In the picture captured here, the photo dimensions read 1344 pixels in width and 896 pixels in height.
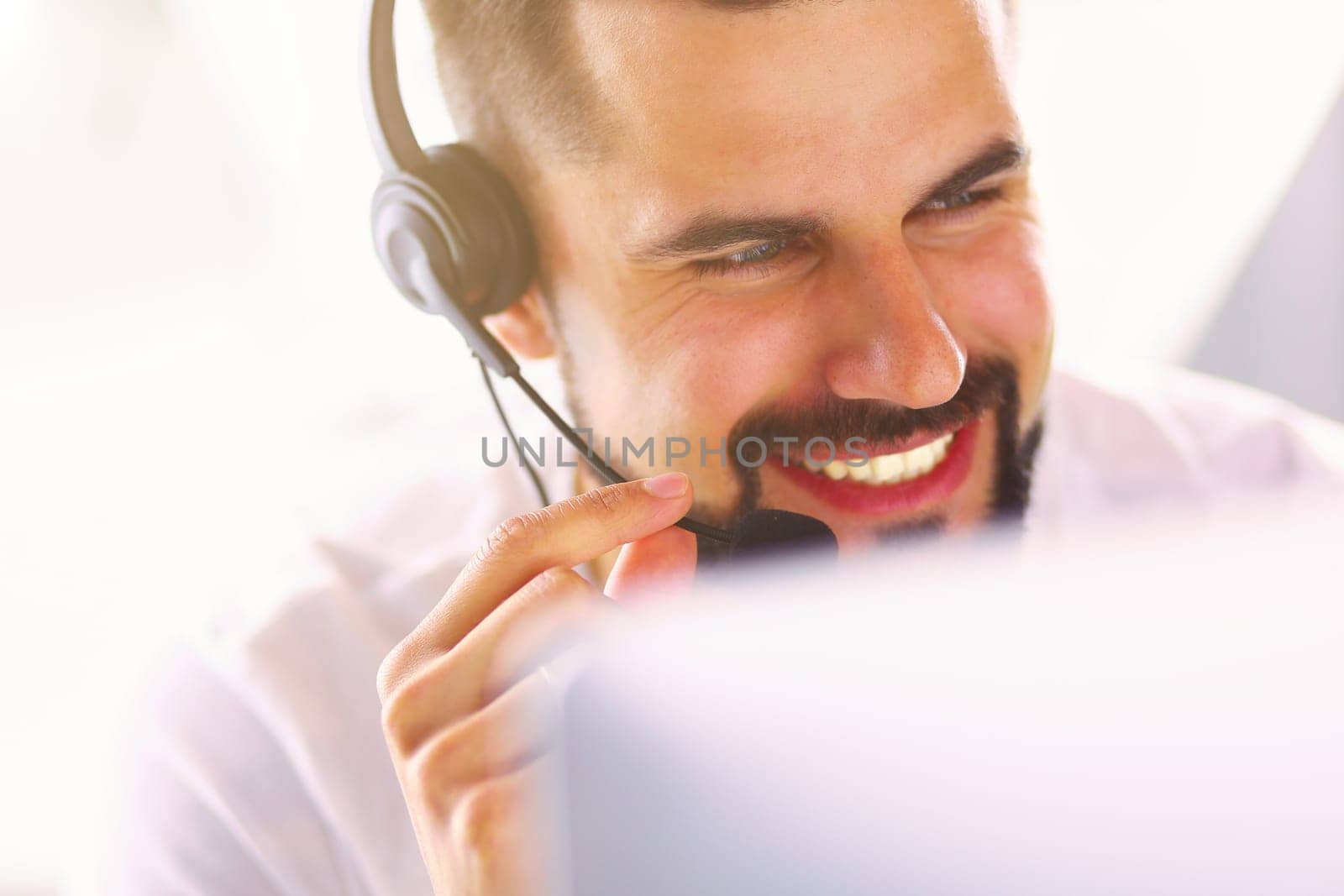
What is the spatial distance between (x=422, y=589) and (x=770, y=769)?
45 centimetres

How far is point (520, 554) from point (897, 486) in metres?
0.37

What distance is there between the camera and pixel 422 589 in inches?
39.0

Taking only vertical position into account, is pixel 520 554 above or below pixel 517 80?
below

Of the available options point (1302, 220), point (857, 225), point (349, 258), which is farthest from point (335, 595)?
point (1302, 220)

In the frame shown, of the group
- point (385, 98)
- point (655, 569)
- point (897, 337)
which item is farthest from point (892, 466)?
point (385, 98)

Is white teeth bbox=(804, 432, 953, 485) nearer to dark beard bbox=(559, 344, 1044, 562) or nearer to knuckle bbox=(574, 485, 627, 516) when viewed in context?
dark beard bbox=(559, 344, 1044, 562)

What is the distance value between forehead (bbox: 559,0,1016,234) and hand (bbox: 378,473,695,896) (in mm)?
233

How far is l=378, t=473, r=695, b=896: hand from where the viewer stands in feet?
1.85

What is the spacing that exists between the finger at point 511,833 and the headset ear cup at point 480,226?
15.0 inches

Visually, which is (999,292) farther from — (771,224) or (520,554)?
(520,554)

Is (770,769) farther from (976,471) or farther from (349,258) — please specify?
(349,258)

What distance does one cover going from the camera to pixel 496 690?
0.59 metres

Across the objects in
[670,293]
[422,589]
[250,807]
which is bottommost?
[250,807]

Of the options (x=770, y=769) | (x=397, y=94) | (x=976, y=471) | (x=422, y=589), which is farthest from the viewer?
(x=422, y=589)
